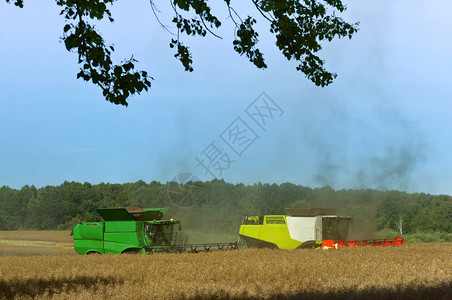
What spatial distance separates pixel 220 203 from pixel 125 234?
3506cm

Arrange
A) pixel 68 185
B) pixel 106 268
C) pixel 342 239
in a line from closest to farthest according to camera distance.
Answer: pixel 106 268 → pixel 342 239 → pixel 68 185

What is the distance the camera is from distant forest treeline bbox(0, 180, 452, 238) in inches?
1316

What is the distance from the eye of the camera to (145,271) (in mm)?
12117

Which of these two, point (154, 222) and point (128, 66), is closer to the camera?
point (128, 66)

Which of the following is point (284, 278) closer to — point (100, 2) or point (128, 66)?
point (128, 66)

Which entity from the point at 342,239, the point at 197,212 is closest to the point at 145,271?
the point at 342,239

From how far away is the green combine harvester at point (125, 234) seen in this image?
19375 mm

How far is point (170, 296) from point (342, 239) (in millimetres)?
15251

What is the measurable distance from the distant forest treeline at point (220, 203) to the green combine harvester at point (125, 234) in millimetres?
11224

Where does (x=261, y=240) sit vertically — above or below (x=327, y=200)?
below

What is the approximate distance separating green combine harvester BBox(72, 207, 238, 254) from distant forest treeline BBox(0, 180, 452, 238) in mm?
11224

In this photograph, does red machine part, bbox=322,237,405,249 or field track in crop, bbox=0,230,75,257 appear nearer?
red machine part, bbox=322,237,405,249

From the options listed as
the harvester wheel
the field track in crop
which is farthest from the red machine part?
the field track in crop

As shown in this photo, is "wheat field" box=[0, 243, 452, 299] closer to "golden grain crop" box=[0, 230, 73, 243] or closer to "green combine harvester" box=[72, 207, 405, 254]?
"green combine harvester" box=[72, 207, 405, 254]
